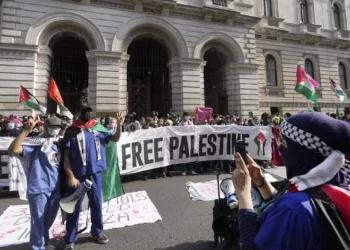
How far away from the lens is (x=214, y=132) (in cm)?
850

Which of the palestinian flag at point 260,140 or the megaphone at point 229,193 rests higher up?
the palestinian flag at point 260,140

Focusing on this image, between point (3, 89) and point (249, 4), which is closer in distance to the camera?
point (3, 89)

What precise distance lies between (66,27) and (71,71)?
4.40 meters

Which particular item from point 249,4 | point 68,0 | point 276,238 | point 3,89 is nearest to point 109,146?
point 276,238

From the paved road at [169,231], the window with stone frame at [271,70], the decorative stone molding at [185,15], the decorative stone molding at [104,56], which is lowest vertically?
the paved road at [169,231]

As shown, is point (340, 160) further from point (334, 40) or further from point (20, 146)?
point (334, 40)

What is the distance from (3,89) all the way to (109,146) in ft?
35.7

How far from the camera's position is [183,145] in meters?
8.17

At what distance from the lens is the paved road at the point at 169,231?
11.5 ft

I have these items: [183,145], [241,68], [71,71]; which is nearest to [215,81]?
[241,68]

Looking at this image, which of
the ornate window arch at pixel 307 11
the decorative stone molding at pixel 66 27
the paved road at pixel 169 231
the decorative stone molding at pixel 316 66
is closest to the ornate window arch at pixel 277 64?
the decorative stone molding at pixel 316 66

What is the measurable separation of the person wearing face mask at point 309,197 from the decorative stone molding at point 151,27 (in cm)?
1470

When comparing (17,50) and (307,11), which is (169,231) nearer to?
(17,50)

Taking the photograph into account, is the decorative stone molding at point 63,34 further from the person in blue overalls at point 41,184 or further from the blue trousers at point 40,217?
the blue trousers at point 40,217
